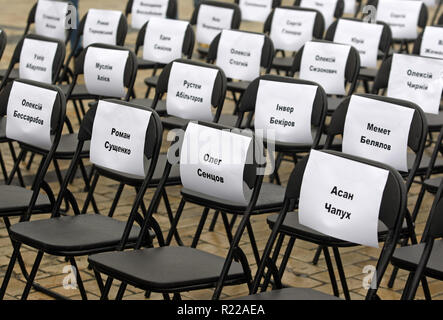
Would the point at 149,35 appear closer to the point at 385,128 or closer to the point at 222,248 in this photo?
the point at 222,248

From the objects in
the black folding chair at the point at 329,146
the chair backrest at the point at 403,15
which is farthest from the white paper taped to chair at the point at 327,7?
the black folding chair at the point at 329,146

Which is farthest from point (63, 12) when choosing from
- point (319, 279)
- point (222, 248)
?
point (319, 279)

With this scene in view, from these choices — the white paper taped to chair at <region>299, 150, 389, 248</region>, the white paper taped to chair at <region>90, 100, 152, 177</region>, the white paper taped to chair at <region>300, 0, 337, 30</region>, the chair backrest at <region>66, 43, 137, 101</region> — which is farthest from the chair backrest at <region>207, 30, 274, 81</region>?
the white paper taped to chair at <region>299, 150, 389, 248</region>

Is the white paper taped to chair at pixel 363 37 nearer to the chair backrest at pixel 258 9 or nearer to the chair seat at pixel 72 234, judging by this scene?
the chair backrest at pixel 258 9

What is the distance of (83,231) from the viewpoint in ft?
12.9


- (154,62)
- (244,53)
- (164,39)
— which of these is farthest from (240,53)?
(154,62)

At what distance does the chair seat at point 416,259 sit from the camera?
3.47m

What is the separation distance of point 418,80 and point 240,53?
129cm

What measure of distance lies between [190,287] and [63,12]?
4329mm

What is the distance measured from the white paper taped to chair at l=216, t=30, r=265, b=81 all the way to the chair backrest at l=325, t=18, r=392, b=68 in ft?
3.13

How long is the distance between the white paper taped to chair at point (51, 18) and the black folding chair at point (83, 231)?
325 centimetres

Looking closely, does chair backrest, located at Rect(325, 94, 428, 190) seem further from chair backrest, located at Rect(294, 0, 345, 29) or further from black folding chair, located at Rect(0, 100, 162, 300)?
chair backrest, located at Rect(294, 0, 345, 29)

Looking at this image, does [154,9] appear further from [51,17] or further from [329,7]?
[329,7]
